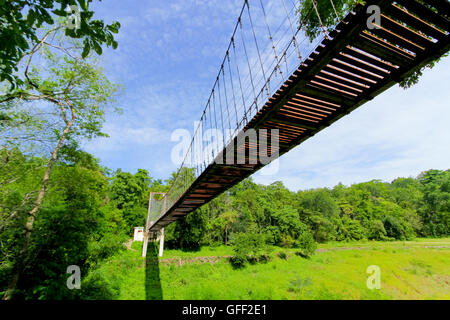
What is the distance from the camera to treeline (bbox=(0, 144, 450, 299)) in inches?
224

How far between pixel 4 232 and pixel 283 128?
7655 mm

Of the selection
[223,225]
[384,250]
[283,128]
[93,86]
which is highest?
[93,86]

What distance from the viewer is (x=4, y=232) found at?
533 centimetres

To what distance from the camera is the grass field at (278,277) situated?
1253cm

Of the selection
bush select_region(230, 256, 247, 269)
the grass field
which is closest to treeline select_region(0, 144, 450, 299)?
bush select_region(230, 256, 247, 269)

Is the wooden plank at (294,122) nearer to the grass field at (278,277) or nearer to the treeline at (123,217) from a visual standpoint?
the treeline at (123,217)

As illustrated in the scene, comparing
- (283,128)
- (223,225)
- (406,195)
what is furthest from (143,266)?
(406,195)

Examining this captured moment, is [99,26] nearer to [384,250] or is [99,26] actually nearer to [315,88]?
[315,88]

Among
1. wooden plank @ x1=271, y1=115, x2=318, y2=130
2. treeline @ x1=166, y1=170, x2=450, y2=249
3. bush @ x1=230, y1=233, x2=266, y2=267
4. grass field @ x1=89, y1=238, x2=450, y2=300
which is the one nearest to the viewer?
wooden plank @ x1=271, y1=115, x2=318, y2=130

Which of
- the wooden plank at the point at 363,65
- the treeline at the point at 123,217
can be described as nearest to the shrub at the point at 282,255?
the treeline at the point at 123,217

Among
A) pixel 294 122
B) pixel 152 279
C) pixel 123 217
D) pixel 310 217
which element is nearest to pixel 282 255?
pixel 310 217

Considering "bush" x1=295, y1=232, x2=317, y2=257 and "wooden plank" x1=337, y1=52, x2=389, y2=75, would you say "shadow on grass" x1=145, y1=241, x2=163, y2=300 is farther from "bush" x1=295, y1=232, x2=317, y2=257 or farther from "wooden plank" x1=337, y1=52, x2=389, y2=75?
"bush" x1=295, y1=232, x2=317, y2=257

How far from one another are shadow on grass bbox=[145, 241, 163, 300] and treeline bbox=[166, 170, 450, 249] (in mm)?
3006

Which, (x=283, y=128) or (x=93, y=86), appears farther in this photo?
(x=93, y=86)
